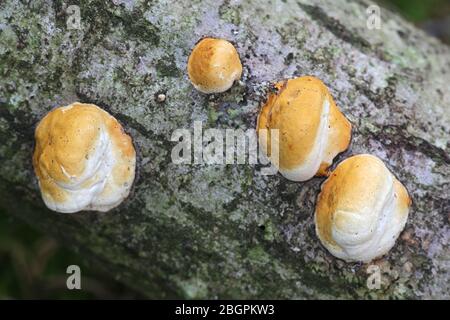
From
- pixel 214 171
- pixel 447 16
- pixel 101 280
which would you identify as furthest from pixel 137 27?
pixel 447 16

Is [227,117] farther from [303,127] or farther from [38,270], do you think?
[38,270]

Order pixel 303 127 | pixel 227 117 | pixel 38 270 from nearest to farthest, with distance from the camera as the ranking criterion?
pixel 303 127
pixel 227 117
pixel 38 270

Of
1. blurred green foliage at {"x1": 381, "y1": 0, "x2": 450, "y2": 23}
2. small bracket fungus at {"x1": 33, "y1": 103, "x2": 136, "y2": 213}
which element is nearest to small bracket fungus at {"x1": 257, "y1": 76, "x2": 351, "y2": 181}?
small bracket fungus at {"x1": 33, "y1": 103, "x2": 136, "y2": 213}

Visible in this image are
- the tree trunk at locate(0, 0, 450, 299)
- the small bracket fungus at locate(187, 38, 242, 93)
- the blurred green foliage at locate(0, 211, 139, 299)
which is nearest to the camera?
the small bracket fungus at locate(187, 38, 242, 93)

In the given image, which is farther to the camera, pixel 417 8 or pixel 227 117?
pixel 417 8

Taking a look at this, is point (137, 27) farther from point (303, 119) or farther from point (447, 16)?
point (447, 16)

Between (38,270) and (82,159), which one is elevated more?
(82,159)

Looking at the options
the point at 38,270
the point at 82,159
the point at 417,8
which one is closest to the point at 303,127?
the point at 82,159

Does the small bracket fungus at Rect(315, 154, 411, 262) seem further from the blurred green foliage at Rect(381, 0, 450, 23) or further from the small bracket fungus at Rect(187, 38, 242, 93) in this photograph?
the blurred green foliage at Rect(381, 0, 450, 23)

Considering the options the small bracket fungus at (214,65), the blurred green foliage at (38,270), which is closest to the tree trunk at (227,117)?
the small bracket fungus at (214,65)
